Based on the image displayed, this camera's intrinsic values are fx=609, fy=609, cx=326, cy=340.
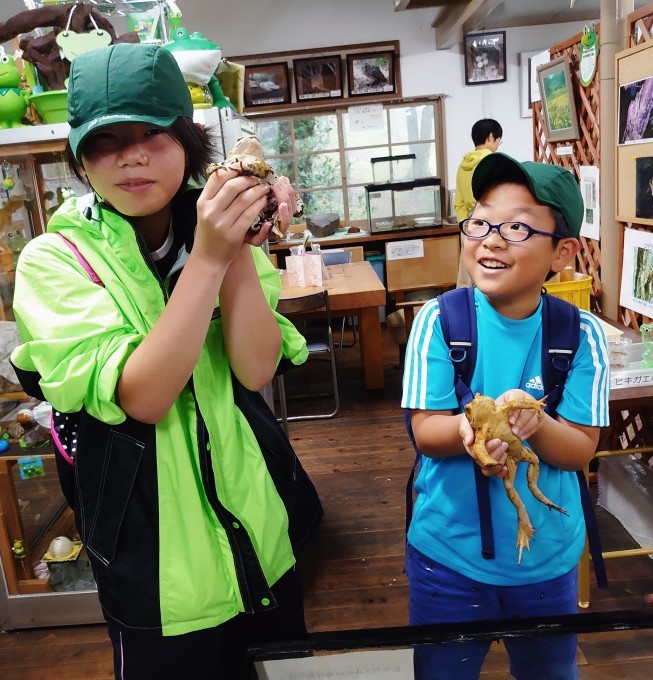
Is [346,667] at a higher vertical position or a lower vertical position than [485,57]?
lower

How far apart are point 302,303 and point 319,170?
3.34 metres

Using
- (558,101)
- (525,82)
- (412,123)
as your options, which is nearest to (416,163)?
(412,123)

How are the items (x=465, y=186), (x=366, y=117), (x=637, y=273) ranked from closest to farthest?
(x=637, y=273) → (x=465, y=186) → (x=366, y=117)

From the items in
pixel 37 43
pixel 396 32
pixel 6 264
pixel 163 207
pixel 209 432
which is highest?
pixel 396 32

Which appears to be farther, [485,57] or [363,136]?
[363,136]

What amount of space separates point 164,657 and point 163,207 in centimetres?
60

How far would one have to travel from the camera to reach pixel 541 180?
0.84 m

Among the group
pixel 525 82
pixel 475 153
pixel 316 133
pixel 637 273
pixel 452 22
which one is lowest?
pixel 637 273

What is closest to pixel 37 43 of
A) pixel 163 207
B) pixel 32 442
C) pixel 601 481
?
pixel 32 442

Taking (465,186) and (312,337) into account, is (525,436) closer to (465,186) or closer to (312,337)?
(312,337)

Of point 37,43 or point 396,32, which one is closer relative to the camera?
point 37,43

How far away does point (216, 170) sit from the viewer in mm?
→ 703

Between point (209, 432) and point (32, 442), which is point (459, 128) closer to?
point (32, 442)

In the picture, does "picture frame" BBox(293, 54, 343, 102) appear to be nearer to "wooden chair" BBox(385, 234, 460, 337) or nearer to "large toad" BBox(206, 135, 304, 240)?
"wooden chair" BBox(385, 234, 460, 337)
